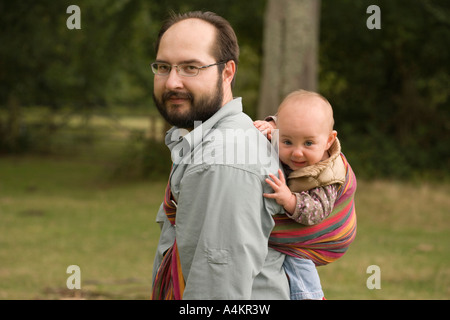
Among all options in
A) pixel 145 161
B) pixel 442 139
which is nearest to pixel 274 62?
pixel 145 161

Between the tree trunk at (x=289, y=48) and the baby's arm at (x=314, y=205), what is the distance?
8430mm

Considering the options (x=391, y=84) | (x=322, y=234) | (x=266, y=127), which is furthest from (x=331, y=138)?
(x=391, y=84)

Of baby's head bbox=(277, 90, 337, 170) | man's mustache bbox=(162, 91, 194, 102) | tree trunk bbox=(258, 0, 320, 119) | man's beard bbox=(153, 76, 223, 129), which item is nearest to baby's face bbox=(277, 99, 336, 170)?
baby's head bbox=(277, 90, 337, 170)

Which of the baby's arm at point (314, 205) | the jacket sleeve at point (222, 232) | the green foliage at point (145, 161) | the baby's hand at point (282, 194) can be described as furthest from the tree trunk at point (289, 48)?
the jacket sleeve at point (222, 232)

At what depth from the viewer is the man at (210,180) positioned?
215 cm

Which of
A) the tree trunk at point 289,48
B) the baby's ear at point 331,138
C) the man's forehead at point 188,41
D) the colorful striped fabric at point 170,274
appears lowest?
the colorful striped fabric at point 170,274

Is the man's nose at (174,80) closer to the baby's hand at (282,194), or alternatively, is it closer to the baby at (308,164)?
the baby at (308,164)

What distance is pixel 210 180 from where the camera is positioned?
2.19 metres

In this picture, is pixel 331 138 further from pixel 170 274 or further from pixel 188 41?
pixel 170 274

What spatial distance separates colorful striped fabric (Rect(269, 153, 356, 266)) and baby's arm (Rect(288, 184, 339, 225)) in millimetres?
53

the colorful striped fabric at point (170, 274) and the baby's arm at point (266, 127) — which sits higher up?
the baby's arm at point (266, 127)

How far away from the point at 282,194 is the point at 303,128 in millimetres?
310

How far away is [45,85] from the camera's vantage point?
23.5 metres

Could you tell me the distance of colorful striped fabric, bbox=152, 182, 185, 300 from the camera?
7.88 feet
